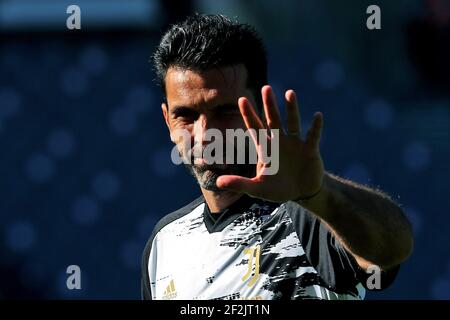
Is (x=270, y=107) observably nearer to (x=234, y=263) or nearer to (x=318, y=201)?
(x=318, y=201)

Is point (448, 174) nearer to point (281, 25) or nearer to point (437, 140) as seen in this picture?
point (437, 140)

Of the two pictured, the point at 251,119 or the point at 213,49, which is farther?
the point at 213,49

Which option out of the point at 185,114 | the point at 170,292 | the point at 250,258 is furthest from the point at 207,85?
the point at 170,292

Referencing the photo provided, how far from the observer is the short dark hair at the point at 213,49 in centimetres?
261

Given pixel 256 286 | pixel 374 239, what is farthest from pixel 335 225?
pixel 256 286

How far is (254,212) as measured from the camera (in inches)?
97.2

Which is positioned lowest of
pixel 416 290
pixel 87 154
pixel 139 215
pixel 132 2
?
pixel 416 290

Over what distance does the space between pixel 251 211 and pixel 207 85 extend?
0.39m

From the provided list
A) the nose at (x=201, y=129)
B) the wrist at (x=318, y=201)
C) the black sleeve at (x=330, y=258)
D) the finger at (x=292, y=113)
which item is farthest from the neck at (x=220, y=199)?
the finger at (x=292, y=113)

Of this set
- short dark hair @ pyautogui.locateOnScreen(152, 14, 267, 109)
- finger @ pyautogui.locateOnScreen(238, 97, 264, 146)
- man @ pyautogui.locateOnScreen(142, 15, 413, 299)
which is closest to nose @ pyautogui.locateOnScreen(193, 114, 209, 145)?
man @ pyautogui.locateOnScreen(142, 15, 413, 299)

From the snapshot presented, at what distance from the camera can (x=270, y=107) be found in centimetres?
180

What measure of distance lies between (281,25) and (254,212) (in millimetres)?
2684

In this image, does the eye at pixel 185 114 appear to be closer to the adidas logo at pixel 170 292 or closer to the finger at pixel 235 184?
the adidas logo at pixel 170 292

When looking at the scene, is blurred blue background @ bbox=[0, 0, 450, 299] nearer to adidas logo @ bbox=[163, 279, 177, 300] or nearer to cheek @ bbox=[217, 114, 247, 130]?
adidas logo @ bbox=[163, 279, 177, 300]
